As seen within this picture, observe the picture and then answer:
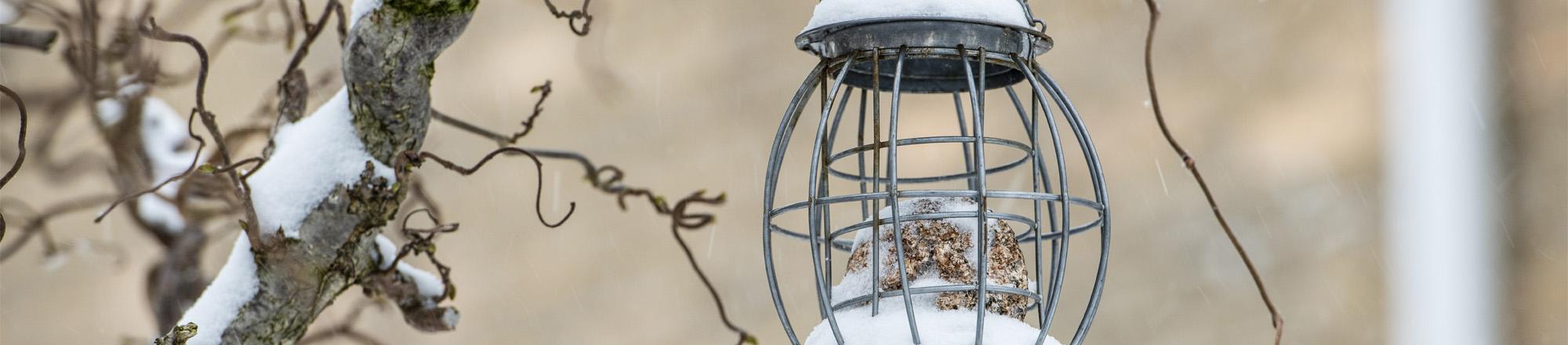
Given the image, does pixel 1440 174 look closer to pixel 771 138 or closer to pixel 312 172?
pixel 771 138

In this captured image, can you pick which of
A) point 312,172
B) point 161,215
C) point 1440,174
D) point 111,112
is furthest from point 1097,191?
point 1440,174

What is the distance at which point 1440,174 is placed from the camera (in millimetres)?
2670

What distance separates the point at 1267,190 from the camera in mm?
2492

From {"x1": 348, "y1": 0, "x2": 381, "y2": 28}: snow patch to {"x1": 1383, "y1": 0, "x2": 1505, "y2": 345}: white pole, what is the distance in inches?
88.2

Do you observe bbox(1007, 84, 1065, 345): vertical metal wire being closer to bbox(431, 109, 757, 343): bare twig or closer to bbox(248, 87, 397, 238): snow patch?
bbox(431, 109, 757, 343): bare twig

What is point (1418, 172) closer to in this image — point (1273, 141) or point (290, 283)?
point (1273, 141)

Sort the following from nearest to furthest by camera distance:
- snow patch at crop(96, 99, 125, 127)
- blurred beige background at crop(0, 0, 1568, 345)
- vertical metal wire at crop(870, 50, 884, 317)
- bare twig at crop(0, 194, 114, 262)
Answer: vertical metal wire at crop(870, 50, 884, 317)
bare twig at crop(0, 194, 114, 262)
snow patch at crop(96, 99, 125, 127)
blurred beige background at crop(0, 0, 1568, 345)

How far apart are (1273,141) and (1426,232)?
1.49 feet

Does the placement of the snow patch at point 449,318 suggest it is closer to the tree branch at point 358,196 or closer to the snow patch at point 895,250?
the tree branch at point 358,196

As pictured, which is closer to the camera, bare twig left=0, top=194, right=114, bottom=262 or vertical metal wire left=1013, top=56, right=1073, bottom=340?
vertical metal wire left=1013, top=56, right=1073, bottom=340

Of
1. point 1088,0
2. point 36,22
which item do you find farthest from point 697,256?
point 36,22

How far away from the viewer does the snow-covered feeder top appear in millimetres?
769

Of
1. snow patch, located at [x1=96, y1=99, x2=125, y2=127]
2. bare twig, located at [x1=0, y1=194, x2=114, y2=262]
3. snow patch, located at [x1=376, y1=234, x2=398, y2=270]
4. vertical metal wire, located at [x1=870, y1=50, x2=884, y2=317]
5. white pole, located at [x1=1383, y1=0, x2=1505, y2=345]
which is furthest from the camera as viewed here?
white pole, located at [x1=1383, y1=0, x2=1505, y2=345]

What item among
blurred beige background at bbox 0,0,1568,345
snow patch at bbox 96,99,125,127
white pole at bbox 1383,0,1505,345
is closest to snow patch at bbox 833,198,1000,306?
snow patch at bbox 96,99,125,127
